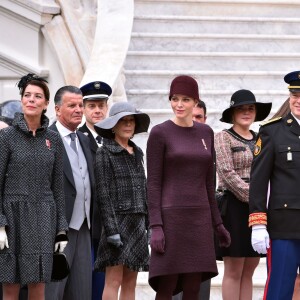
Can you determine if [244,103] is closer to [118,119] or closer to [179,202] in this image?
[118,119]

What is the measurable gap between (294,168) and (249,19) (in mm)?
6859

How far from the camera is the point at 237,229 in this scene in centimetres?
965

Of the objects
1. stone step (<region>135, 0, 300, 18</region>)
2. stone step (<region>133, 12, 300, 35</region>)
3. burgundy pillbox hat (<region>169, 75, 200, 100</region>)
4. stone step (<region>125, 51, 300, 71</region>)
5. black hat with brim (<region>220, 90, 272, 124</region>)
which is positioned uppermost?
stone step (<region>135, 0, 300, 18</region>)

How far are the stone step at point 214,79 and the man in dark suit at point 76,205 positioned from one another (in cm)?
466

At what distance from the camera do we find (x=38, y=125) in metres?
8.44

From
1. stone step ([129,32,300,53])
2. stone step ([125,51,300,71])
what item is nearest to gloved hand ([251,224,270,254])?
stone step ([125,51,300,71])

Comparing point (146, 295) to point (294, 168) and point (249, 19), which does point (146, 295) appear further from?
point (249, 19)

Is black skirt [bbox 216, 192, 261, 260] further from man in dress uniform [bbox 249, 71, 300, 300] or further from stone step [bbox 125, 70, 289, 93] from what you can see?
stone step [bbox 125, 70, 289, 93]

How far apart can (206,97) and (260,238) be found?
18.1 ft

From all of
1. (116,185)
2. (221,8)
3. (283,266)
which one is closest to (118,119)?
(116,185)

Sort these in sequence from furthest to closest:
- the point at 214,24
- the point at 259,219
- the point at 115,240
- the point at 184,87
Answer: the point at 214,24, the point at 115,240, the point at 184,87, the point at 259,219

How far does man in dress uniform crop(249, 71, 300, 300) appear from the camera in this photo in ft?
27.2

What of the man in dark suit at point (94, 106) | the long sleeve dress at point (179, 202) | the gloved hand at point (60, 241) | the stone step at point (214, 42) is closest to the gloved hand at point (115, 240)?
the long sleeve dress at point (179, 202)

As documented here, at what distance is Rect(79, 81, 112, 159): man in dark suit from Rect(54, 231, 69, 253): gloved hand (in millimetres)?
1377
